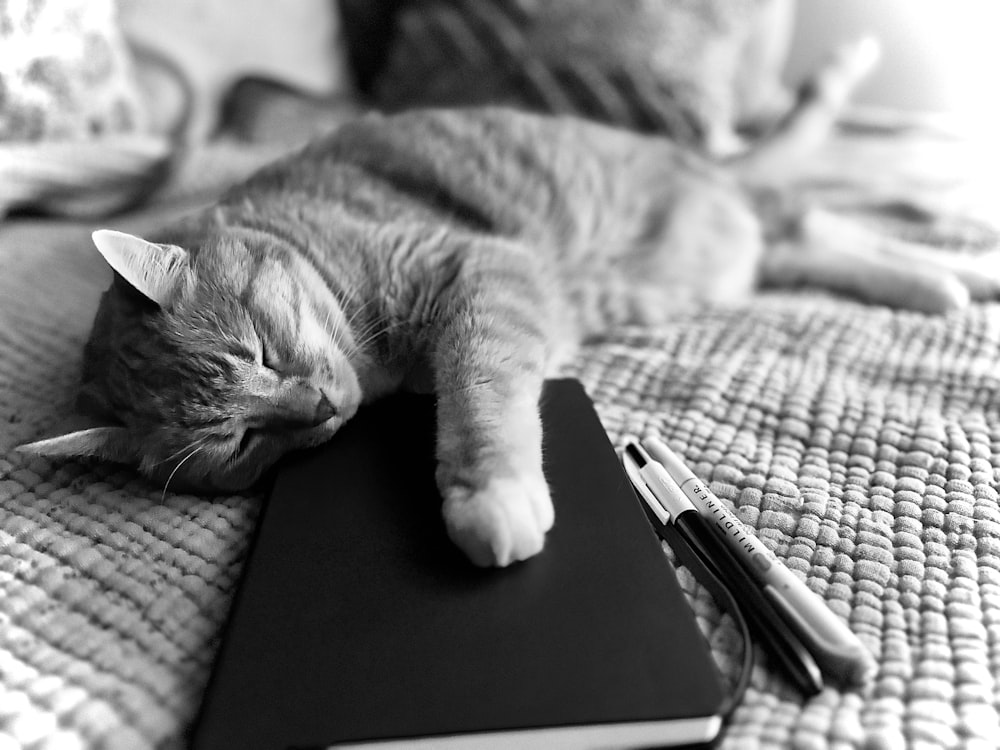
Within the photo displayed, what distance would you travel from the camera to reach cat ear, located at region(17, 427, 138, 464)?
0.83 m

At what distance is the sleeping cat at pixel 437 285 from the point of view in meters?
0.86

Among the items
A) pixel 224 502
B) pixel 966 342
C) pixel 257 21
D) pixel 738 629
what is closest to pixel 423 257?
pixel 224 502

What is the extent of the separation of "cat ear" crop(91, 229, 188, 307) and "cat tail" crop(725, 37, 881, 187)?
1.36 metres

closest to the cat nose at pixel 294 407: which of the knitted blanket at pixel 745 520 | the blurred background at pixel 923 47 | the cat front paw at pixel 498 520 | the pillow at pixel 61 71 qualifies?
the knitted blanket at pixel 745 520

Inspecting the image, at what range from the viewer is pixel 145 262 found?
2.87ft

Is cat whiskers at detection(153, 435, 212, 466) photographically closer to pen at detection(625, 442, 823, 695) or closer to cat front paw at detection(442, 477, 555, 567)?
cat front paw at detection(442, 477, 555, 567)

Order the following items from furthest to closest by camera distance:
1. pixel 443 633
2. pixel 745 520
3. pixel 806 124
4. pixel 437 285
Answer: pixel 806 124 → pixel 437 285 → pixel 745 520 → pixel 443 633

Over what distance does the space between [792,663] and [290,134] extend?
67.9 inches

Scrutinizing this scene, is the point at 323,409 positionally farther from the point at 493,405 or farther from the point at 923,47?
the point at 923,47

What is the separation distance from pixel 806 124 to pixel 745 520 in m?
1.45

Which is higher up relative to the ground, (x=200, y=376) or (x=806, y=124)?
(x=806, y=124)

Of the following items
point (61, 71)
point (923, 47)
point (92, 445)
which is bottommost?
point (92, 445)

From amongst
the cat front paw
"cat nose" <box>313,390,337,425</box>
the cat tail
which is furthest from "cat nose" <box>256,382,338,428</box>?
the cat tail

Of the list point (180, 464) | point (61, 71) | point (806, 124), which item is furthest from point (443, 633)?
point (806, 124)
